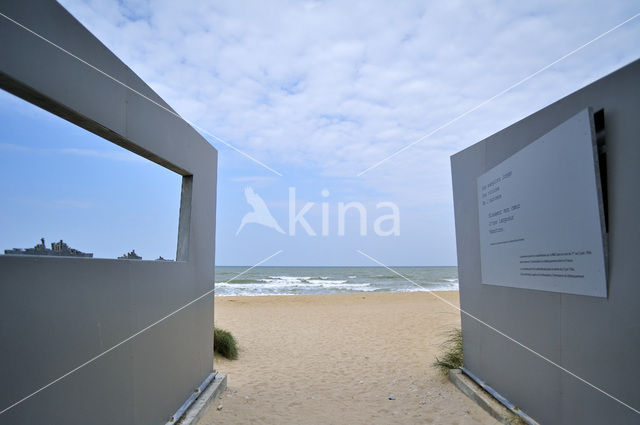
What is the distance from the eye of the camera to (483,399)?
16.4 feet

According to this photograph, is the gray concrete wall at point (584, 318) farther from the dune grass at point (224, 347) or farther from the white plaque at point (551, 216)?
the dune grass at point (224, 347)

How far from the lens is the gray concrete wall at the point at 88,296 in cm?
238

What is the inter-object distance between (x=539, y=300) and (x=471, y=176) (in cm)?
202

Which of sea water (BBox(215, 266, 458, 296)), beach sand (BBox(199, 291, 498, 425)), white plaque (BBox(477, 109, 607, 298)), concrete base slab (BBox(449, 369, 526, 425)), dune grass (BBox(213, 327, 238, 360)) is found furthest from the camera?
sea water (BBox(215, 266, 458, 296))

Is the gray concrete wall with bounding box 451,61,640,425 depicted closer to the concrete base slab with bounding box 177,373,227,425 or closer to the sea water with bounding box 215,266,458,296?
the concrete base slab with bounding box 177,373,227,425

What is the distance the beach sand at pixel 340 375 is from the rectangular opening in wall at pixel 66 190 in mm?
2446

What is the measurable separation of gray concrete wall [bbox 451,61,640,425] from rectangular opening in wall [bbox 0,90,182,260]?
11.4 feet

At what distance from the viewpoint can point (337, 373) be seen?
24.4ft

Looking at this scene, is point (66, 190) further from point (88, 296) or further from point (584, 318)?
point (584, 318)

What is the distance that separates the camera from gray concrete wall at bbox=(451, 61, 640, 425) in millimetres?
2881

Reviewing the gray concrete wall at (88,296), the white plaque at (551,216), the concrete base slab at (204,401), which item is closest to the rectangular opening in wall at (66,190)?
the gray concrete wall at (88,296)

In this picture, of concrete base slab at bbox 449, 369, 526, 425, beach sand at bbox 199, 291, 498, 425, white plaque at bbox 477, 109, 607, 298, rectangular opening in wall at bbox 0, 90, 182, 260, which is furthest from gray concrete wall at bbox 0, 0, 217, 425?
white plaque at bbox 477, 109, 607, 298

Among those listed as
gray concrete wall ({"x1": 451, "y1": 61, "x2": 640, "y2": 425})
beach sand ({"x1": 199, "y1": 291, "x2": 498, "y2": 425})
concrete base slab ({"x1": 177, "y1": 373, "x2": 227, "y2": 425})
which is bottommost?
beach sand ({"x1": 199, "y1": 291, "x2": 498, "y2": 425})

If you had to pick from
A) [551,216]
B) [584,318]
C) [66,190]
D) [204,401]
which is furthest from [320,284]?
[66,190]
